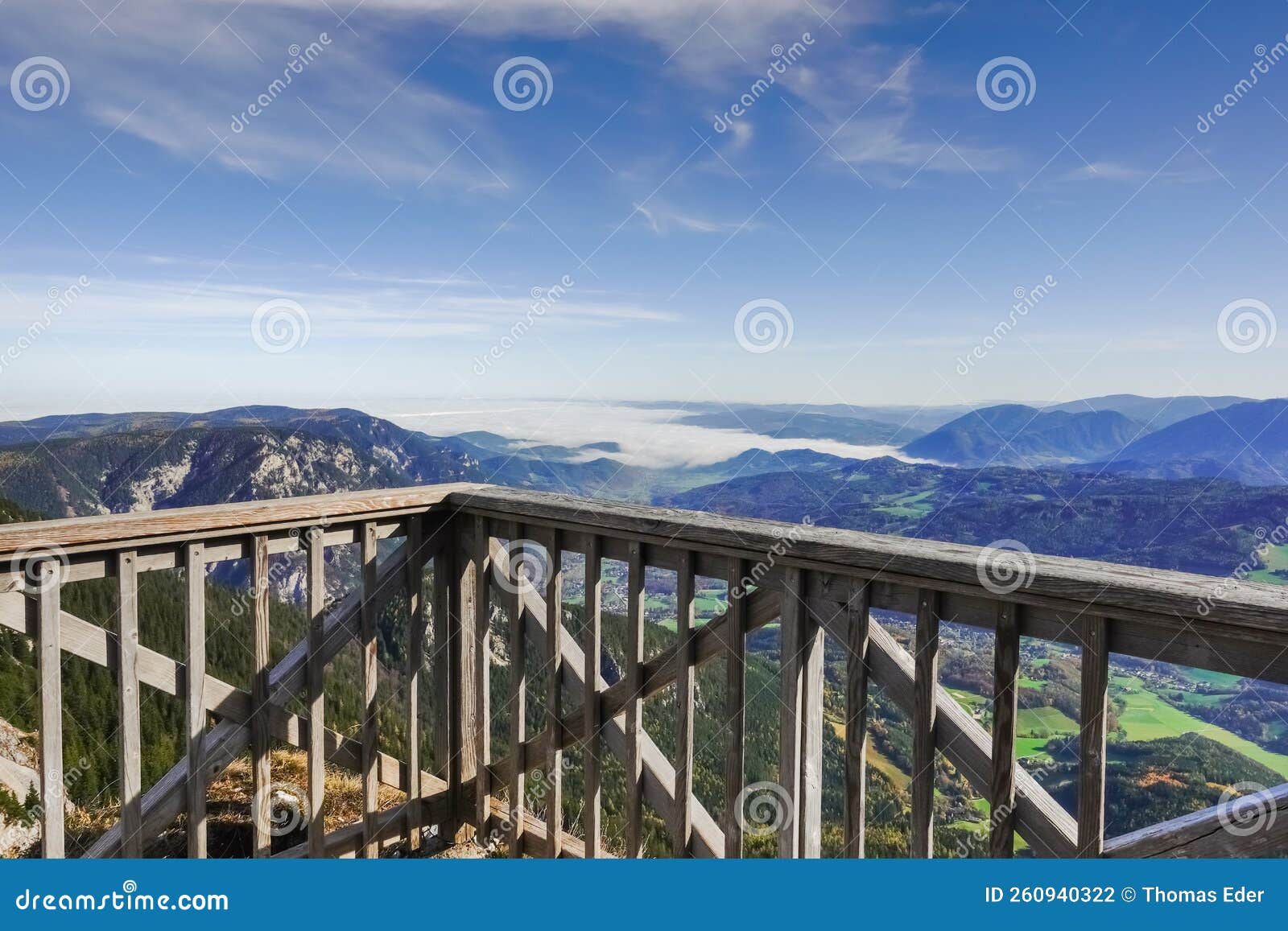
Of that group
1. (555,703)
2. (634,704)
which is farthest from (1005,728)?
(555,703)

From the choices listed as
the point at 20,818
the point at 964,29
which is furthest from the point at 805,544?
the point at 964,29

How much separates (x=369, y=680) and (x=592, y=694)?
0.86 m

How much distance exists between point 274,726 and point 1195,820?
2.57 meters

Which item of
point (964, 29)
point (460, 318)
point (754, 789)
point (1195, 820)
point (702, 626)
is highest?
point (964, 29)

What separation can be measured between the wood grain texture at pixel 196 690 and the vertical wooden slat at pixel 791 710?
1748 mm

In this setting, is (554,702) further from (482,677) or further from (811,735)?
(811,735)

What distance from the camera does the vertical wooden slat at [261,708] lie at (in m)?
2.43

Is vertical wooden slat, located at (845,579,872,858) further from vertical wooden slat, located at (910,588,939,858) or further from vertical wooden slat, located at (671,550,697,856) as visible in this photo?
vertical wooden slat, located at (671,550,697,856)

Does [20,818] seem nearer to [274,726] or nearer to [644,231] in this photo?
[274,726]

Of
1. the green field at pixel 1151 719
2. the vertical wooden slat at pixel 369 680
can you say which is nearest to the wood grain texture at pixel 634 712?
the vertical wooden slat at pixel 369 680

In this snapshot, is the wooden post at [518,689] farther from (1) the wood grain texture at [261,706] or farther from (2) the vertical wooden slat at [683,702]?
(1) the wood grain texture at [261,706]

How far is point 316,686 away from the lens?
261 cm

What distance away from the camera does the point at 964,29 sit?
46.1ft

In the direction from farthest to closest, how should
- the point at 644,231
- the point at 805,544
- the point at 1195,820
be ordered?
the point at 644,231, the point at 805,544, the point at 1195,820
